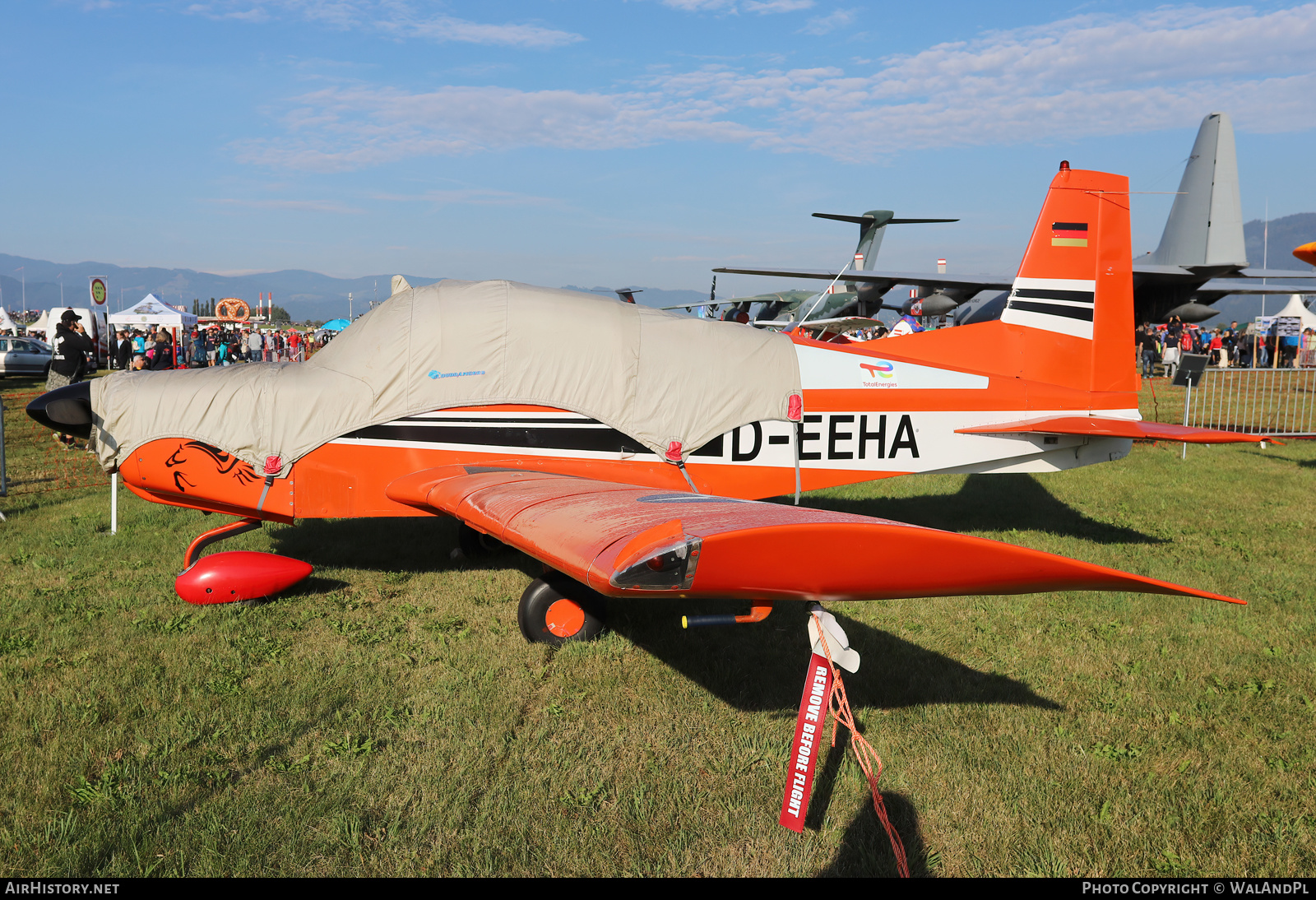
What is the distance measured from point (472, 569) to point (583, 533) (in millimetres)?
3785

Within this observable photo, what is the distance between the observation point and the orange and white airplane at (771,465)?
7.89ft

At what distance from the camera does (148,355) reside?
2238 cm

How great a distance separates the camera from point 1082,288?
7324mm

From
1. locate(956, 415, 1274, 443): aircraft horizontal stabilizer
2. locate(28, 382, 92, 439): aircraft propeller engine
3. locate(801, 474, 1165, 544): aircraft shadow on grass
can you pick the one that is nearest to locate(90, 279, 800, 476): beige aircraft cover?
locate(28, 382, 92, 439): aircraft propeller engine

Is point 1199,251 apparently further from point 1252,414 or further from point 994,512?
point 994,512

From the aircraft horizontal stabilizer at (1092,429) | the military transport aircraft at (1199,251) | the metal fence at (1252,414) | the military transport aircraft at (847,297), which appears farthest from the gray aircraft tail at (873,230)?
the aircraft horizontal stabilizer at (1092,429)

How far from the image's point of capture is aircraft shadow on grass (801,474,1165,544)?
8016mm

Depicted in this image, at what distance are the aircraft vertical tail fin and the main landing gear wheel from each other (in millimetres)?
4780

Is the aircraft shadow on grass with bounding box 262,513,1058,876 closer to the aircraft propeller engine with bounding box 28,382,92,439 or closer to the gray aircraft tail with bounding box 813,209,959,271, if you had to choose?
the aircraft propeller engine with bounding box 28,382,92,439

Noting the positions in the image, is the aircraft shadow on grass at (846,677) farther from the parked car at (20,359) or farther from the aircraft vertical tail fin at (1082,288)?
the parked car at (20,359)

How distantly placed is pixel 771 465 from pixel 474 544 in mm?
2715

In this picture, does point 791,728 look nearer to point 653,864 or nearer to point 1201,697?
point 653,864

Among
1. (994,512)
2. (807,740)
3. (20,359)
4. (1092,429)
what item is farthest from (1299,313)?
(20,359)
